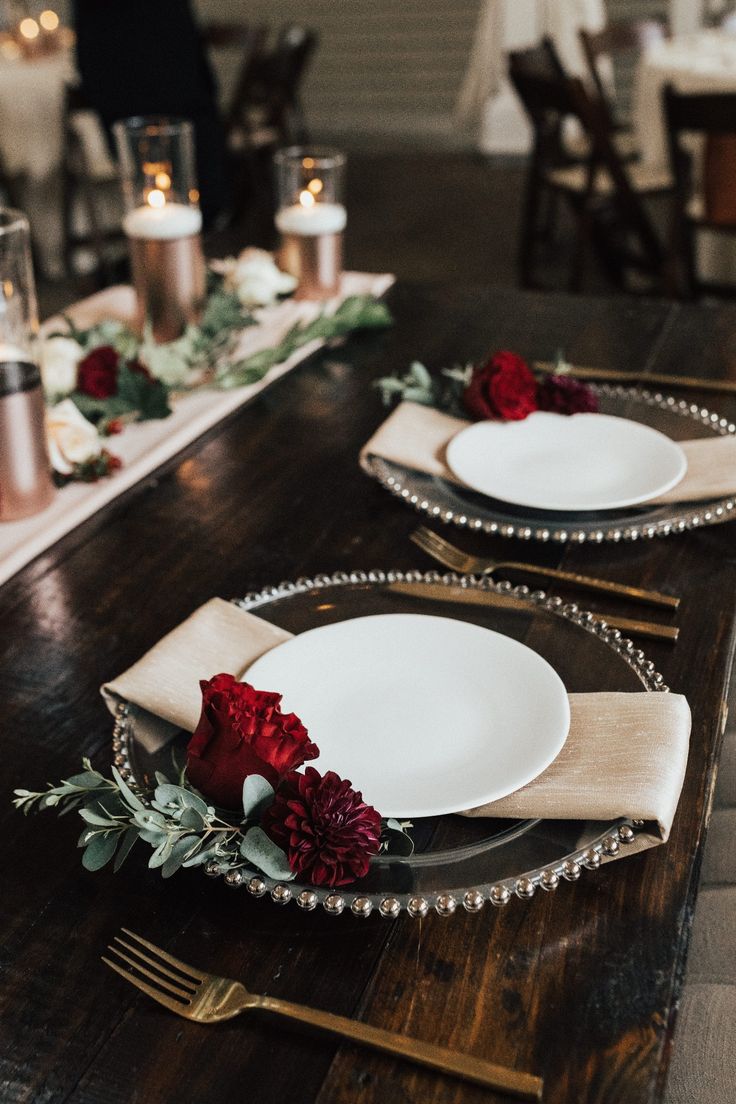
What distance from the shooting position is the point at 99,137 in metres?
4.06

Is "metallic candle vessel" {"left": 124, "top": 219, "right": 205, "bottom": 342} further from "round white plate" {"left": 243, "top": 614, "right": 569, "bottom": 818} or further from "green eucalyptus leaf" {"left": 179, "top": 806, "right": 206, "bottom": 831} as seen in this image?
"green eucalyptus leaf" {"left": 179, "top": 806, "right": 206, "bottom": 831}

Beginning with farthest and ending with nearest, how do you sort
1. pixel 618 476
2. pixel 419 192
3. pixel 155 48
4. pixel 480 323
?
pixel 419 192 < pixel 155 48 < pixel 480 323 < pixel 618 476

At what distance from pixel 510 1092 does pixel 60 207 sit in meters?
4.24

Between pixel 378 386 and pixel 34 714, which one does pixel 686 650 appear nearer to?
pixel 34 714

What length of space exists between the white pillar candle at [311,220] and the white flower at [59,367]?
476 millimetres

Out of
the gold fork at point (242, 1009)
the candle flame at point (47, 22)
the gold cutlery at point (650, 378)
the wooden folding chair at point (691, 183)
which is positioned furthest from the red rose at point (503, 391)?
the candle flame at point (47, 22)

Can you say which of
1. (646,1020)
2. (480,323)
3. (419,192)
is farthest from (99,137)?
(646,1020)

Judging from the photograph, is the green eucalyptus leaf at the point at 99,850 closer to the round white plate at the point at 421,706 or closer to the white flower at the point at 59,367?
the round white plate at the point at 421,706

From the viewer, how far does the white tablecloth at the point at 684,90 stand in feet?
11.1

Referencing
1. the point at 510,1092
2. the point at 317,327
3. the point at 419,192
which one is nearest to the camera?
the point at 510,1092

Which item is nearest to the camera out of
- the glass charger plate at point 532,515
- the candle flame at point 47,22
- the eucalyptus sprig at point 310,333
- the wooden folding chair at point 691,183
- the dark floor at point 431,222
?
the glass charger plate at point 532,515

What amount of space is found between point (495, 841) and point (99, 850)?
211 mm

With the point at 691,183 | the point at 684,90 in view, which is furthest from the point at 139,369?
the point at 684,90

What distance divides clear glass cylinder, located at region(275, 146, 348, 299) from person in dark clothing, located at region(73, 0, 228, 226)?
1.99m
